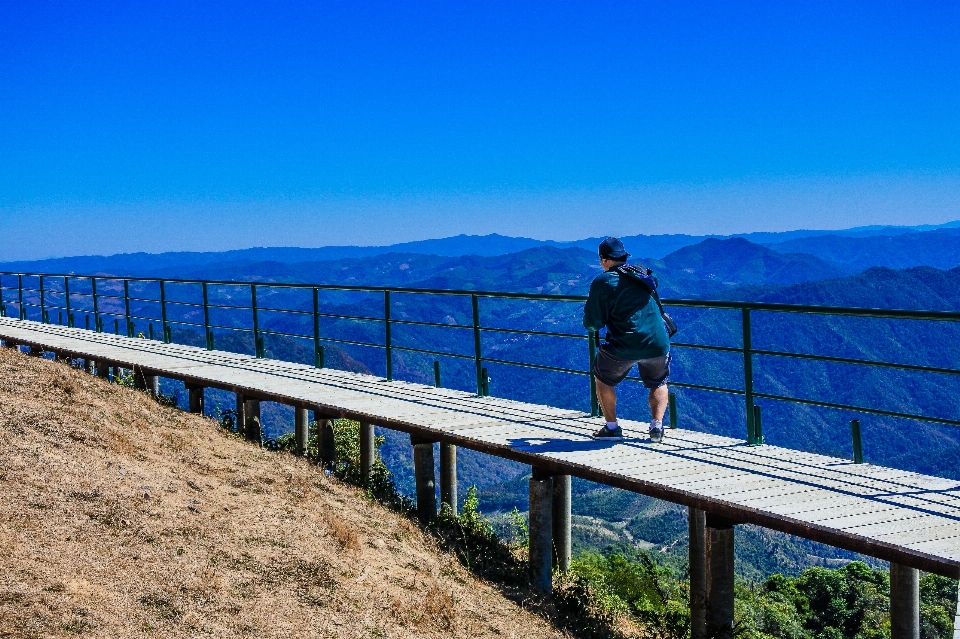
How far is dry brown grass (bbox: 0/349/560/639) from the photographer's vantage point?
5469 millimetres

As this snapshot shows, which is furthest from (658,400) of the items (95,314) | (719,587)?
(95,314)

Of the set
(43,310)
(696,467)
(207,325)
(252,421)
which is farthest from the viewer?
(43,310)

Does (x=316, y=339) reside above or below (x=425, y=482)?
above

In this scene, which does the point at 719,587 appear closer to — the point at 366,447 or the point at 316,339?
the point at 366,447

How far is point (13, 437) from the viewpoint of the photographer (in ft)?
25.2

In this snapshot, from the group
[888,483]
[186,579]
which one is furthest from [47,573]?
[888,483]

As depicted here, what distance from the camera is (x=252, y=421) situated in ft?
37.2

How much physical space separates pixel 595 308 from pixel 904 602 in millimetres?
2925

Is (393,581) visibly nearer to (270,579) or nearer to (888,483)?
(270,579)

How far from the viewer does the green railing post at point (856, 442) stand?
705 cm

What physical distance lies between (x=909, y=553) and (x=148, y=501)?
4944 millimetres

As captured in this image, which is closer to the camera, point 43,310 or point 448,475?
point 448,475

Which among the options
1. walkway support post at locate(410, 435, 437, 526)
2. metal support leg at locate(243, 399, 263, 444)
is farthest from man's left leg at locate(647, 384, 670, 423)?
metal support leg at locate(243, 399, 263, 444)

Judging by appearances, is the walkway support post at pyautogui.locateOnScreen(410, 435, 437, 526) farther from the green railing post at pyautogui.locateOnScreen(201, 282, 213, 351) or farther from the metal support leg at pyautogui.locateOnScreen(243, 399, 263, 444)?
the green railing post at pyautogui.locateOnScreen(201, 282, 213, 351)
